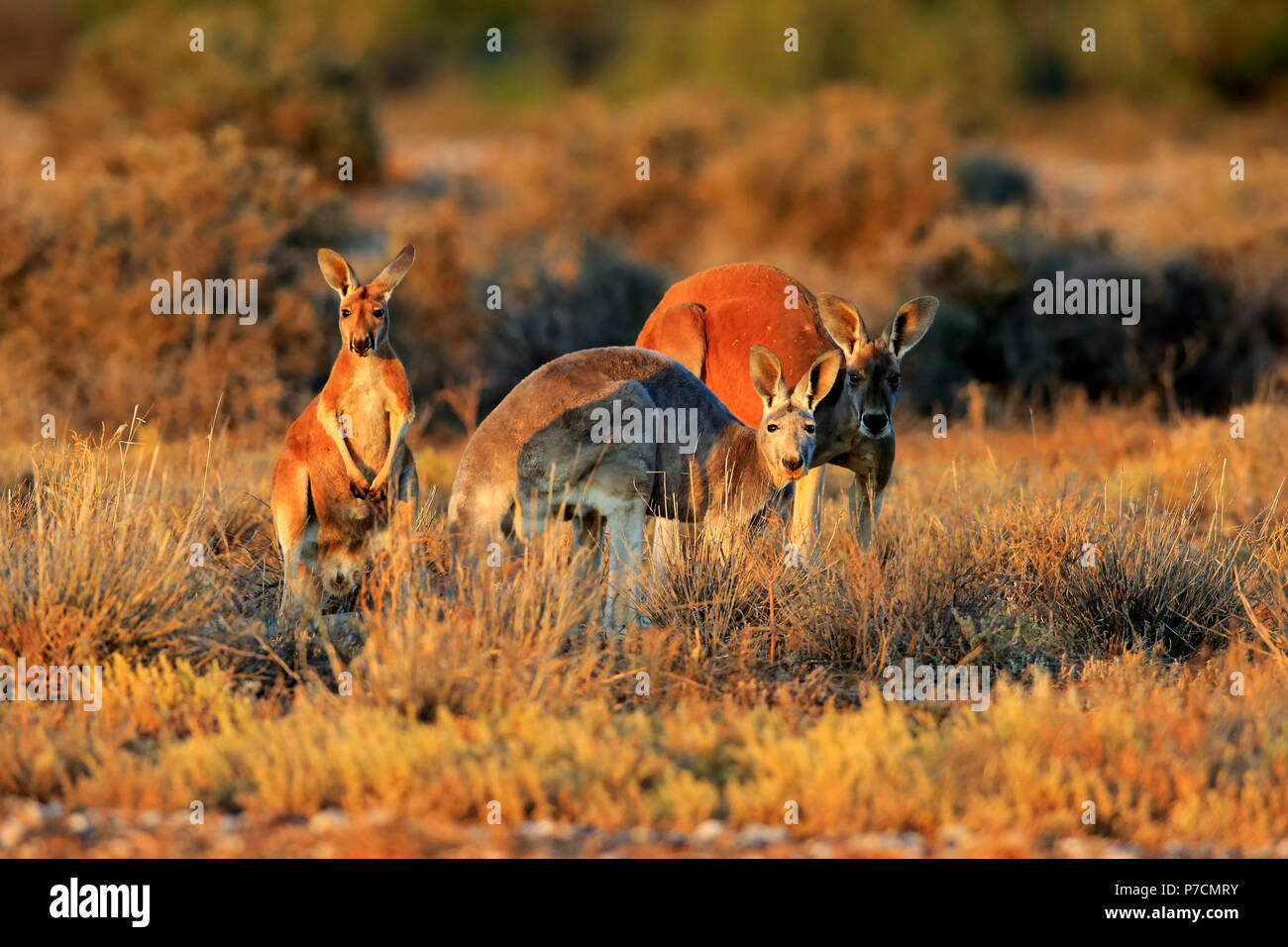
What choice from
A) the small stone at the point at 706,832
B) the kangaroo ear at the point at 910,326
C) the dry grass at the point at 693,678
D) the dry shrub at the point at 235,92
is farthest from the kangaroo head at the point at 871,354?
the dry shrub at the point at 235,92

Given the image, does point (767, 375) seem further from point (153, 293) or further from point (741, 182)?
point (741, 182)

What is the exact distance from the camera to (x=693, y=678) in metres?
5.98

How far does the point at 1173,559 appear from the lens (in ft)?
22.2

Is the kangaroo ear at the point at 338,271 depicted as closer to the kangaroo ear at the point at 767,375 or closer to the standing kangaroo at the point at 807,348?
the kangaroo ear at the point at 767,375

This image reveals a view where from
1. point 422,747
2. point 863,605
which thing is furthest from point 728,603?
point 422,747

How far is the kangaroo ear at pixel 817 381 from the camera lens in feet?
20.3

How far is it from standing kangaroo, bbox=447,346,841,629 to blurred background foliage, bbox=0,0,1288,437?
4.91 metres

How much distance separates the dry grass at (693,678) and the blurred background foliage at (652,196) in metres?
4.47

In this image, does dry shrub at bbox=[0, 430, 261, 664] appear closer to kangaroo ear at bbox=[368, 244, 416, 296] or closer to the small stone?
kangaroo ear at bbox=[368, 244, 416, 296]

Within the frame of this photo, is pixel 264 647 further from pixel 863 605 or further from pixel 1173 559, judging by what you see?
pixel 1173 559

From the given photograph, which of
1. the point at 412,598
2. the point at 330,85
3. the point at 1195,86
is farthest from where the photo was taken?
the point at 1195,86
